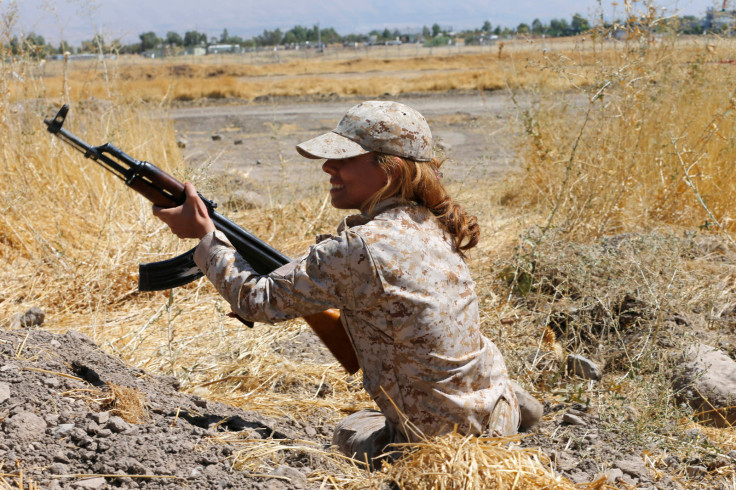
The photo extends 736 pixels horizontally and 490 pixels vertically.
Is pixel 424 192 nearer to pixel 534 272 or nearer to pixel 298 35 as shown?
pixel 534 272

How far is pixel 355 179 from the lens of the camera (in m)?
2.52

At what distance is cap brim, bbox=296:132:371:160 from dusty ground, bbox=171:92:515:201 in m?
4.00

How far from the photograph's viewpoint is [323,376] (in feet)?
12.5

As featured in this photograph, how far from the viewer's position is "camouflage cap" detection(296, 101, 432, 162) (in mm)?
2441

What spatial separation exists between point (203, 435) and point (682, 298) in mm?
2972

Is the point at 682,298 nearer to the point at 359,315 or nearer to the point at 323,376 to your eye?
the point at 323,376

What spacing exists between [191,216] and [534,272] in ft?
8.81

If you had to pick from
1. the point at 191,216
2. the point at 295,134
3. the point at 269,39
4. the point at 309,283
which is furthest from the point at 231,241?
the point at 269,39

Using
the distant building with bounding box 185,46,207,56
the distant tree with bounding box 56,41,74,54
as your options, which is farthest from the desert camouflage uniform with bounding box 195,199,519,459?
the distant building with bounding box 185,46,207,56

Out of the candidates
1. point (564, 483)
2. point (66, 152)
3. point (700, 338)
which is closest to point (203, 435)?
point (564, 483)

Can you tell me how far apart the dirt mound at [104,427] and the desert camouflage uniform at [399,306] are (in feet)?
1.68

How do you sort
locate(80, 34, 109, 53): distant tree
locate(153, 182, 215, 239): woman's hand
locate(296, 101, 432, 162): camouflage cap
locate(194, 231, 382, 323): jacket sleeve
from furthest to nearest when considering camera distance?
locate(80, 34, 109, 53): distant tree < locate(153, 182, 215, 239): woman's hand < locate(296, 101, 432, 162): camouflage cap < locate(194, 231, 382, 323): jacket sleeve

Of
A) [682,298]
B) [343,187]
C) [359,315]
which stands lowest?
[682,298]

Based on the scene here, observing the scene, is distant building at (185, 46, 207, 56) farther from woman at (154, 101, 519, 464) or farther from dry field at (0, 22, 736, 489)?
woman at (154, 101, 519, 464)
